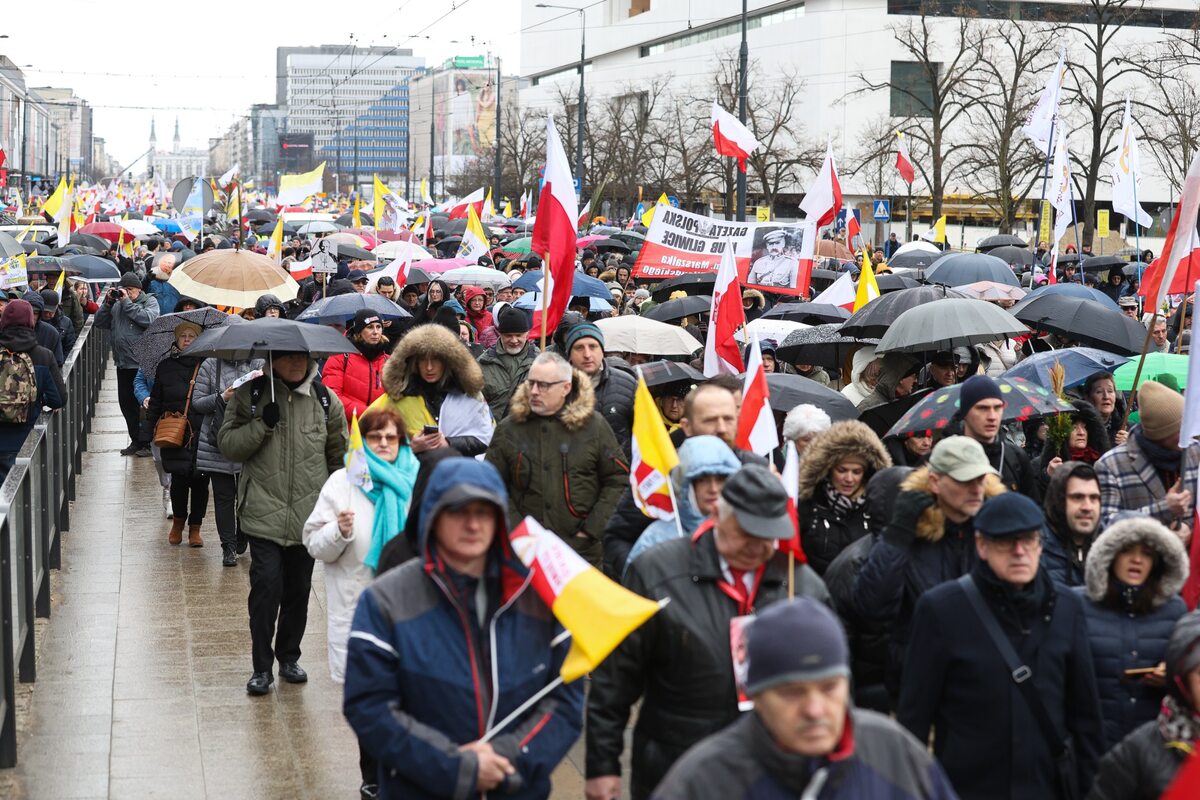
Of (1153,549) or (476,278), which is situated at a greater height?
(476,278)

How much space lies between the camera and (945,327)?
32.1 feet

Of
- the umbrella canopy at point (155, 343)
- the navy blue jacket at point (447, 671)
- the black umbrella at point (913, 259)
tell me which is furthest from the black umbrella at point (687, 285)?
the black umbrella at point (913, 259)

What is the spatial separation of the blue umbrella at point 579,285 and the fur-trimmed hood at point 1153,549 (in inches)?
423

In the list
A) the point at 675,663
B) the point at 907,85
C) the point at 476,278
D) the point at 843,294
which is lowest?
the point at 675,663

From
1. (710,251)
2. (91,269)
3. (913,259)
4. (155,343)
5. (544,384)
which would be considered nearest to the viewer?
(544,384)

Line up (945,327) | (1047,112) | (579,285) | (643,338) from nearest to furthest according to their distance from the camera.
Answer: (945,327) → (643,338) → (579,285) → (1047,112)

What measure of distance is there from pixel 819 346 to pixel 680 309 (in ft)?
6.14

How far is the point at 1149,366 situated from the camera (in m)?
9.60

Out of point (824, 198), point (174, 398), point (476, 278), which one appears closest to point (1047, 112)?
point (824, 198)

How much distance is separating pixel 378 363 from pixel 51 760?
12.4ft

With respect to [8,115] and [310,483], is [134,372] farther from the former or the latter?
[8,115]

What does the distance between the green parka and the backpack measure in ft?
12.8

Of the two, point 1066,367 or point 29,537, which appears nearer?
point 29,537

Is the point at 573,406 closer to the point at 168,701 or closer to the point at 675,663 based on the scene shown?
the point at 168,701
